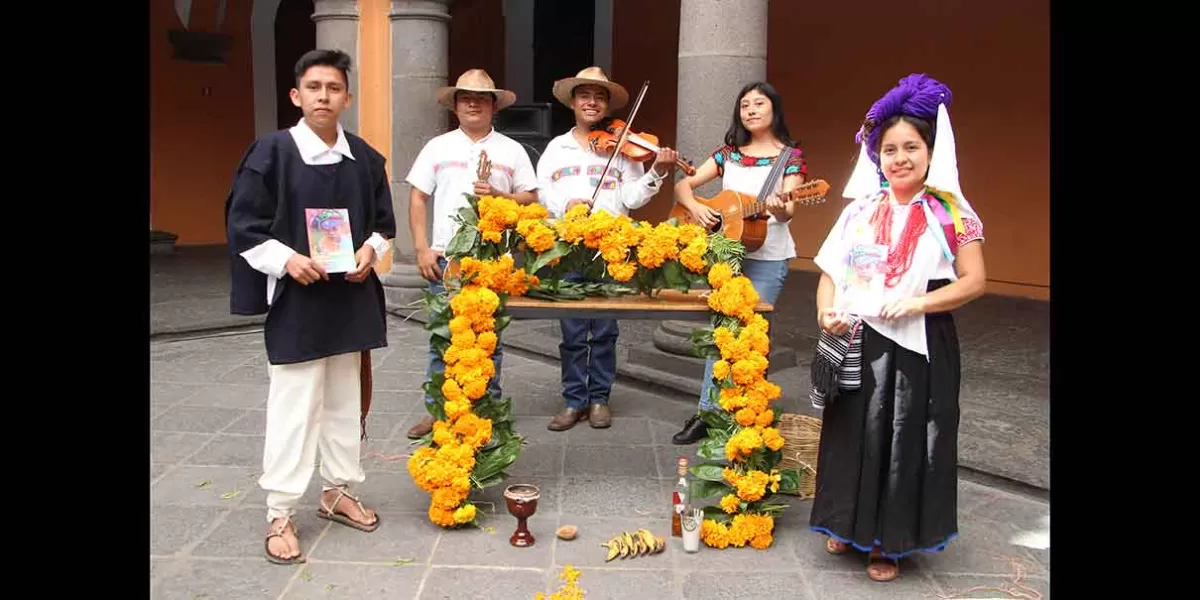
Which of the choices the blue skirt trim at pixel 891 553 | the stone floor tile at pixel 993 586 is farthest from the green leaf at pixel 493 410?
the stone floor tile at pixel 993 586

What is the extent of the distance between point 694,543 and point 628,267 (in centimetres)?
121

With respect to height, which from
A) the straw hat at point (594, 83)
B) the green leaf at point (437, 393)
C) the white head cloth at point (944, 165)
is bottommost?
the green leaf at point (437, 393)

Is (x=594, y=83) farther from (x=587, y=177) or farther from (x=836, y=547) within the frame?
(x=836, y=547)

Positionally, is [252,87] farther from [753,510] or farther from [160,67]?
[753,510]

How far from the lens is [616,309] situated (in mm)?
4520

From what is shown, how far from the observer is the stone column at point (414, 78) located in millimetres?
9227

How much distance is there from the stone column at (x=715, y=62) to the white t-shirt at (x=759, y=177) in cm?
86

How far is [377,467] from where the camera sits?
529cm

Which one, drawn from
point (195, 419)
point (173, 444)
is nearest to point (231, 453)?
point (173, 444)

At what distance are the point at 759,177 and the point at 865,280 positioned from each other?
4.45ft

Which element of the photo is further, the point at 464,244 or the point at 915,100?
the point at 464,244

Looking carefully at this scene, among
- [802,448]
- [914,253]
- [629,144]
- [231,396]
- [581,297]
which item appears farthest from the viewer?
[231,396]

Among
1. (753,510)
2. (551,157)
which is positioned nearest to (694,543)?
(753,510)

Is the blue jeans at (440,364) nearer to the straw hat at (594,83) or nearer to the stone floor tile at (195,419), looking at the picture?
the straw hat at (594,83)
